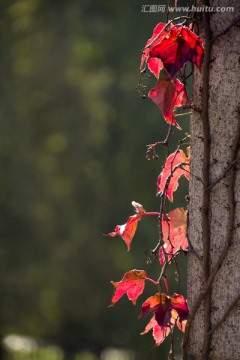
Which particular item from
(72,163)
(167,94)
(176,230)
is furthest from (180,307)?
(72,163)

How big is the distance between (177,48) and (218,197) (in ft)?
0.88

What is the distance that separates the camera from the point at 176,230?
1.34 m

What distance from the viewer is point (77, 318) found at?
9641mm

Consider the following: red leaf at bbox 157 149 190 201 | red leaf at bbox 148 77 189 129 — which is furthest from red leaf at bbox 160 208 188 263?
red leaf at bbox 148 77 189 129

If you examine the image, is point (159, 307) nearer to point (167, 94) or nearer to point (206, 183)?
point (206, 183)

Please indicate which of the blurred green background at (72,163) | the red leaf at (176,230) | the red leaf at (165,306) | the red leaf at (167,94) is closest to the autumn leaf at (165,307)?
the red leaf at (165,306)

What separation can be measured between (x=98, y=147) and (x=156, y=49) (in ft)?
27.6

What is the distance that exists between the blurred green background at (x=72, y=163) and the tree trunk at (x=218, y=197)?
7899 millimetres

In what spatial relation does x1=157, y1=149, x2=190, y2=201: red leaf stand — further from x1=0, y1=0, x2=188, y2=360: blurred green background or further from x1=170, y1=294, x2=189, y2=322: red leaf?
x1=0, y1=0, x2=188, y2=360: blurred green background

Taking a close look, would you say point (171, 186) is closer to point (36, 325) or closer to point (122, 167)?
point (122, 167)

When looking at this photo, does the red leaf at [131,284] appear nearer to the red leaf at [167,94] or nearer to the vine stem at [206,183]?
the vine stem at [206,183]

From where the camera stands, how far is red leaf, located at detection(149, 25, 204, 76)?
1192 millimetres

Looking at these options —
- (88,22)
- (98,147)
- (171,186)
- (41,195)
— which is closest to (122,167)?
(98,147)

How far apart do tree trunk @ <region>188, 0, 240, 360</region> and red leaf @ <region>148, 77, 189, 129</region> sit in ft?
0.14
